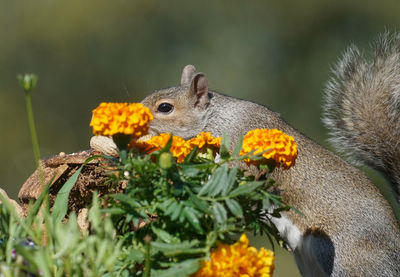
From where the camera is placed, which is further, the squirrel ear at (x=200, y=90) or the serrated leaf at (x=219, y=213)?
the squirrel ear at (x=200, y=90)

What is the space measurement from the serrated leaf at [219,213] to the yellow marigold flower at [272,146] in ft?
0.56

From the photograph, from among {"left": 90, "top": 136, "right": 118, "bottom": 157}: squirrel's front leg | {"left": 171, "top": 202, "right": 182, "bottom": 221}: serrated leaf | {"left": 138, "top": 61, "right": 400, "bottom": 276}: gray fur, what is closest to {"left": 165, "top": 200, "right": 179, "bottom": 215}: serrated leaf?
{"left": 171, "top": 202, "right": 182, "bottom": 221}: serrated leaf

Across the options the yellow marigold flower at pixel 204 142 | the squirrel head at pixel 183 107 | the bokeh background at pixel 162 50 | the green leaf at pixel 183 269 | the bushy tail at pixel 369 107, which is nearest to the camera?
the green leaf at pixel 183 269

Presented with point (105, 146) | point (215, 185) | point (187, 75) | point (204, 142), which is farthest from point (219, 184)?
point (187, 75)

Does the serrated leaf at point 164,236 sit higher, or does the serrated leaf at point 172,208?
the serrated leaf at point 172,208

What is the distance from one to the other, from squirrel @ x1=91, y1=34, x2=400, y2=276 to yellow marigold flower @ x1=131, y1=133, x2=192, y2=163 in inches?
21.5

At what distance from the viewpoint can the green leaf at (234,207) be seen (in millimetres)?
957

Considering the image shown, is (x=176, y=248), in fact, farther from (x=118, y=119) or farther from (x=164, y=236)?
(x=118, y=119)

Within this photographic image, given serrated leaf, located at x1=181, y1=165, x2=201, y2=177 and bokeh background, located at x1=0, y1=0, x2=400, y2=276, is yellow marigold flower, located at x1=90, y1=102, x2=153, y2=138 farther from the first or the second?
bokeh background, located at x1=0, y1=0, x2=400, y2=276

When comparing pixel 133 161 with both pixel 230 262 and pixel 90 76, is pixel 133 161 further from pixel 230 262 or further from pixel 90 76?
pixel 90 76

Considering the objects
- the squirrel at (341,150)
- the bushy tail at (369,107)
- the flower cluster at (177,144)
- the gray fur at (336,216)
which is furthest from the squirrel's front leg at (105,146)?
the bushy tail at (369,107)

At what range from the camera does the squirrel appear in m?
1.72

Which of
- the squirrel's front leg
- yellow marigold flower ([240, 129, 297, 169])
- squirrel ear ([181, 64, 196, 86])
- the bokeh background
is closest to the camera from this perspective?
yellow marigold flower ([240, 129, 297, 169])

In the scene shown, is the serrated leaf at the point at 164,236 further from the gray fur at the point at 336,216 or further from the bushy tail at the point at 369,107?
the bushy tail at the point at 369,107
